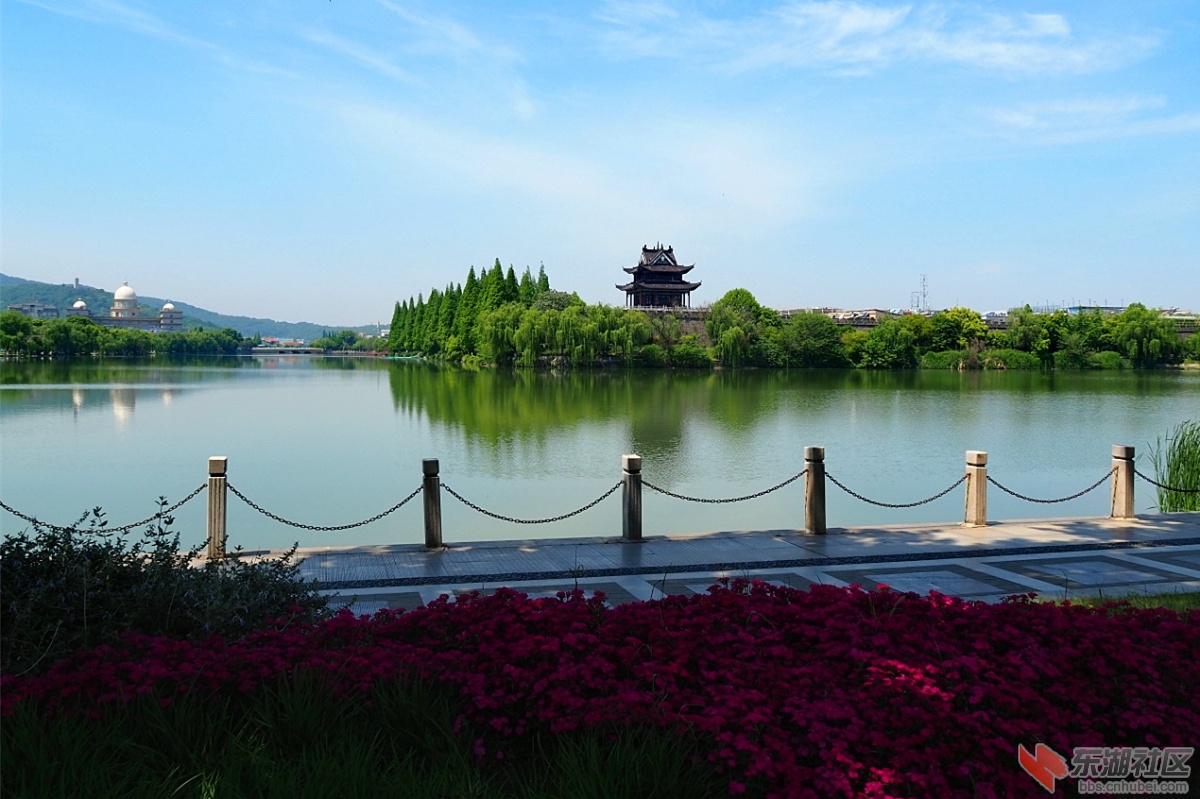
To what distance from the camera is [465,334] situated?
86938 millimetres

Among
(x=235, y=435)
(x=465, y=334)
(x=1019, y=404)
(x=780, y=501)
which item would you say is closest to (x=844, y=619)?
(x=780, y=501)

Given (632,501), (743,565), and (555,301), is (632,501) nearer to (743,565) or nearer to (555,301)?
(743,565)

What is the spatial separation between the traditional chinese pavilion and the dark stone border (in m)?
82.5

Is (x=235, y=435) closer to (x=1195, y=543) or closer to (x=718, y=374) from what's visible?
(x=1195, y=543)

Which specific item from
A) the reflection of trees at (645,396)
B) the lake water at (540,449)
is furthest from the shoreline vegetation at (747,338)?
the lake water at (540,449)

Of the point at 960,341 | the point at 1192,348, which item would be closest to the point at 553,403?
the point at 960,341

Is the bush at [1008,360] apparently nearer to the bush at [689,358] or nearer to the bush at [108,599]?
the bush at [689,358]

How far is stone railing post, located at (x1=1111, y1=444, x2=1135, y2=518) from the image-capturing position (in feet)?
36.8

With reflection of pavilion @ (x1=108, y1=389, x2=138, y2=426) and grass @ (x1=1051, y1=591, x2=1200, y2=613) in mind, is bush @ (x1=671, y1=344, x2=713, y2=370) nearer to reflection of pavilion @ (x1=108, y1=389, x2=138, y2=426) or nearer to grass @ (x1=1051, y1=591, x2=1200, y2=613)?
reflection of pavilion @ (x1=108, y1=389, x2=138, y2=426)

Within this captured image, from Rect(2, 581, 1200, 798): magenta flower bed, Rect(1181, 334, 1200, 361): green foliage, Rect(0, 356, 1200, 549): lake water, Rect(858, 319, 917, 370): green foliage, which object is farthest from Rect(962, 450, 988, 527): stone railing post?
Rect(1181, 334, 1200, 361): green foliage

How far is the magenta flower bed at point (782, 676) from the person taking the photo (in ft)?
11.6

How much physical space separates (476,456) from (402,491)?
444 centimetres

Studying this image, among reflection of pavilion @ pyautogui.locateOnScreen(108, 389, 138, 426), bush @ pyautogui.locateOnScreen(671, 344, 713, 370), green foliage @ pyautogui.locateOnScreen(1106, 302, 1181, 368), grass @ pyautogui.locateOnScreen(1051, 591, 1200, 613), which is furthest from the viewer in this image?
green foliage @ pyautogui.locateOnScreen(1106, 302, 1181, 368)

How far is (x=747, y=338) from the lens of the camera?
2862 inches
